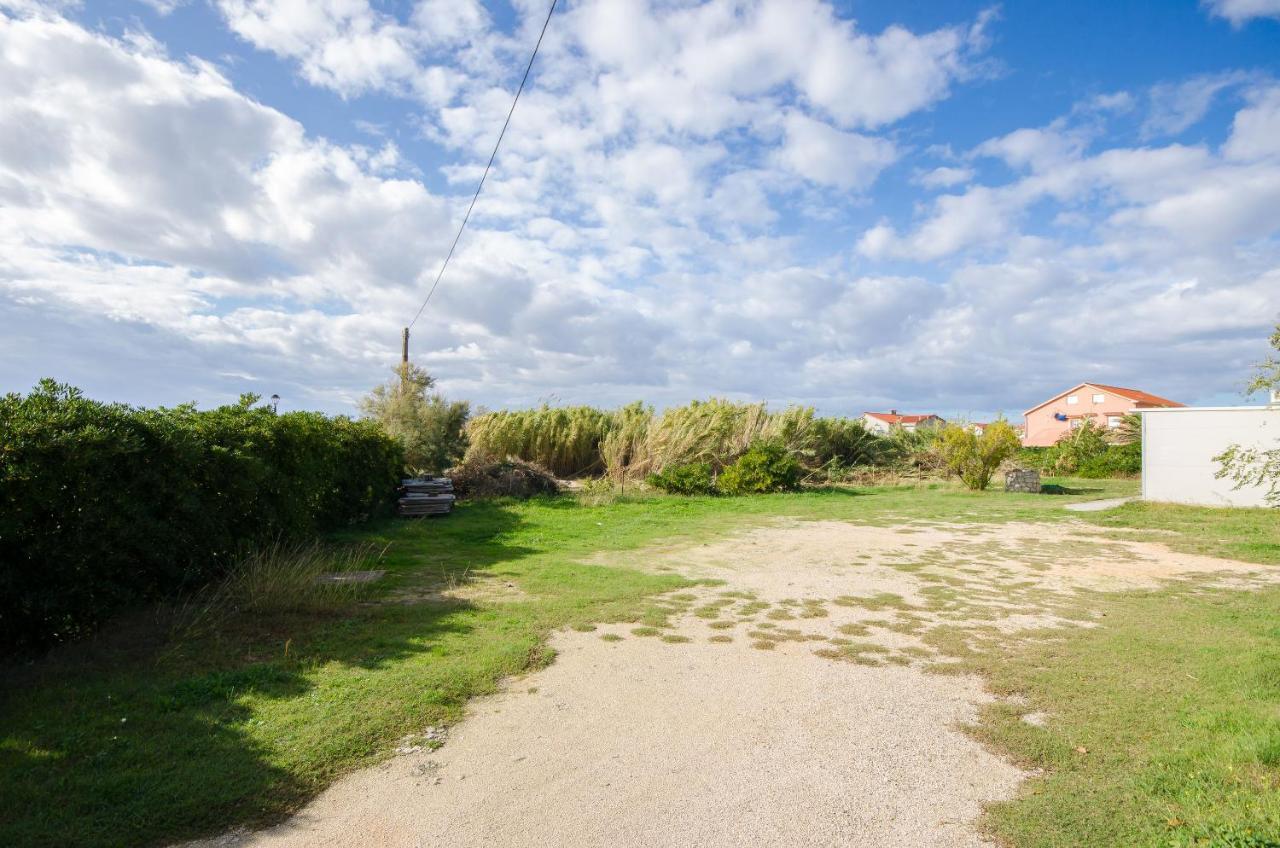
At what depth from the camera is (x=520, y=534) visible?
395 inches

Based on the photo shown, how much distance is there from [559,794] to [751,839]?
82 centimetres

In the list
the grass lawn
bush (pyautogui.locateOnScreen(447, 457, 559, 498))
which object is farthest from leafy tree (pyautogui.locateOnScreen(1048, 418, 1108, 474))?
the grass lawn

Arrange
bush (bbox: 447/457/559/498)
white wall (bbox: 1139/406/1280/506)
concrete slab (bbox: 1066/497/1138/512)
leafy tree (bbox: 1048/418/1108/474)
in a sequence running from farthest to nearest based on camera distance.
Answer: leafy tree (bbox: 1048/418/1108/474)
bush (bbox: 447/457/559/498)
concrete slab (bbox: 1066/497/1138/512)
white wall (bbox: 1139/406/1280/506)

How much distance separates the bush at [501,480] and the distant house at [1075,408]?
35.8 metres

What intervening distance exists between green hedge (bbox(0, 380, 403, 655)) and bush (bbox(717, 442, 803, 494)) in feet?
37.5

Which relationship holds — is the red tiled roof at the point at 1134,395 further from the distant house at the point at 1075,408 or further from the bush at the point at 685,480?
the bush at the point at 685,480

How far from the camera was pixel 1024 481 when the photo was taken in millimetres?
17094

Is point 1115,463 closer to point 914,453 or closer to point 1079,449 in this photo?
point 1079,449

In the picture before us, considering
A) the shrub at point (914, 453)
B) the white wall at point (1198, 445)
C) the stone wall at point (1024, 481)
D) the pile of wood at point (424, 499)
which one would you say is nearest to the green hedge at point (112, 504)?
the pile of wood at point (424, 499)

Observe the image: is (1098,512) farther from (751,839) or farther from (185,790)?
(185,790)

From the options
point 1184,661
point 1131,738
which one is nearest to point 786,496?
point 1184,661

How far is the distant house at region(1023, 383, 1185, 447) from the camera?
138ft

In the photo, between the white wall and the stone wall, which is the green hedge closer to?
the white wall

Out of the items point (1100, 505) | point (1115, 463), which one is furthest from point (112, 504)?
point (1115, 463)
